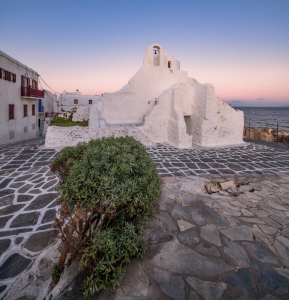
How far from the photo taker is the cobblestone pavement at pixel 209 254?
1.91 metres

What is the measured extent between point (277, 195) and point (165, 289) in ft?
12.5

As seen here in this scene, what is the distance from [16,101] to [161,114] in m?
11.8

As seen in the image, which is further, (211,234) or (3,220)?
(3,220)

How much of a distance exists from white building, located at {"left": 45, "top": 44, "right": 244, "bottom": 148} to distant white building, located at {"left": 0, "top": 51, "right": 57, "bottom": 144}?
19.8 ft

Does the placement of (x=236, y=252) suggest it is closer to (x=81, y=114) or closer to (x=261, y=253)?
(x=261, y=253)

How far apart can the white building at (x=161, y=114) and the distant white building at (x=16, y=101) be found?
6021mm

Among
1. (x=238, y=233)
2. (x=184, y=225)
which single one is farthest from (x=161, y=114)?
(x=238, y=233)

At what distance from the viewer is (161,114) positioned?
1312 cm

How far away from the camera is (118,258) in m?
1.94

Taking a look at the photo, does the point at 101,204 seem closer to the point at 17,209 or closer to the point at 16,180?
the point at 17,209

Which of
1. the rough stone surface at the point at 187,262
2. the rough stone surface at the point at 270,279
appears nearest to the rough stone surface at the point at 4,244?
the rough stone surface at the point at 187,262

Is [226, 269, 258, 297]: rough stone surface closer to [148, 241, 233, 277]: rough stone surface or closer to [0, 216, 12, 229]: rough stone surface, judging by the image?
[148, 241, 233, 277]: rough stone surface

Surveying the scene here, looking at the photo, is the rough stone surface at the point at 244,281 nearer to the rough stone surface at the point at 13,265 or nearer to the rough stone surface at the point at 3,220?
the rough stone surface at the point at 13,265

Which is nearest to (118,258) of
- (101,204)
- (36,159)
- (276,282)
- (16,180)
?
(101,204)
